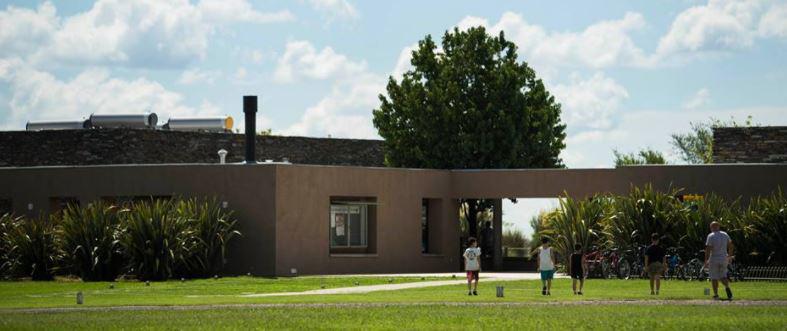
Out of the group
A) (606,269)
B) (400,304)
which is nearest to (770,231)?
(606,269)

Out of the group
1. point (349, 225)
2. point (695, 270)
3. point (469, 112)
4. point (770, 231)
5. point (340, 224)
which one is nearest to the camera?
point (695, 270)

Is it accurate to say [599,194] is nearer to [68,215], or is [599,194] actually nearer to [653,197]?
[653,197]

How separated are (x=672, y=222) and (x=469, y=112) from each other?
2296 centimetres

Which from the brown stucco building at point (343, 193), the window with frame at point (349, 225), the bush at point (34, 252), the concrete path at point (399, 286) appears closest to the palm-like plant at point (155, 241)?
the brown stucco building at point (343, 193)

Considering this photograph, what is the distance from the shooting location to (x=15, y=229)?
44125mm

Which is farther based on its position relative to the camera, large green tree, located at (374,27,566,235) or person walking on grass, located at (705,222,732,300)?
large green tree, located at (374,27,566,235)

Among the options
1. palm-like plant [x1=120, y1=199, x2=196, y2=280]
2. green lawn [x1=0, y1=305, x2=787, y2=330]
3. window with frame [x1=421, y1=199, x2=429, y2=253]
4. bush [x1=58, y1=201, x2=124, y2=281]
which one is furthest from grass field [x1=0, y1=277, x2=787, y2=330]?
window with frame [x1=421, y1=199, x2=429, y2=253]

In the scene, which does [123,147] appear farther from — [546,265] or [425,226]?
[546,265]

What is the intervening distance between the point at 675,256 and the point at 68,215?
17.2 meters

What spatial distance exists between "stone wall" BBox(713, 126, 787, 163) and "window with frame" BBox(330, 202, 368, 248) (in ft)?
41.8

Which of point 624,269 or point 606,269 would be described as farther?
point 606,269

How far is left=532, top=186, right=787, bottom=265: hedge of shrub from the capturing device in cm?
4022

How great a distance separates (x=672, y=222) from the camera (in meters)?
41.0

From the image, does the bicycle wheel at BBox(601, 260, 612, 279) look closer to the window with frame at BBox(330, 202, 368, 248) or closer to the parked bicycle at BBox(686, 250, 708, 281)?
the parked bicycle at BBox(686, 250, 708, 281)
